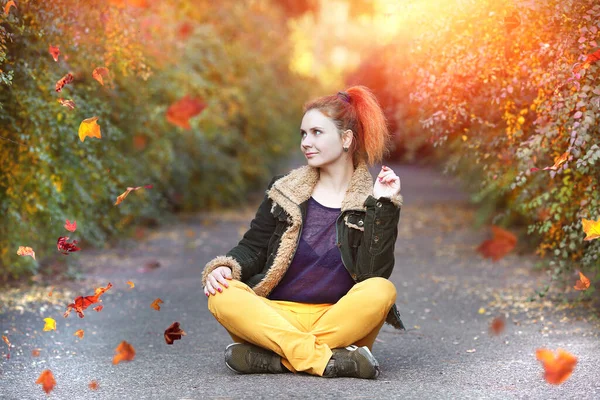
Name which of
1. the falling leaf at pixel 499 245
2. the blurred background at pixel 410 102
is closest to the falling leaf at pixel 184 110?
the blurred background at pixel 410 102

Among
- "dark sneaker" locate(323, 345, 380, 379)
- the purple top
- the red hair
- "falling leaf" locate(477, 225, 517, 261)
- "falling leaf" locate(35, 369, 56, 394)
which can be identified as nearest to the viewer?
"falling leaf" locate(35, 369, 56, 394)

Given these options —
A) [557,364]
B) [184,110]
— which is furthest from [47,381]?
[184,110]

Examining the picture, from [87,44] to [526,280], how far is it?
4025 millimetres

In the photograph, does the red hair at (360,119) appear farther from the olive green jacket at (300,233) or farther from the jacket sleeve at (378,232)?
the jacket sleeve at (378,232)

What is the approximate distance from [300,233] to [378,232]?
0.39 m

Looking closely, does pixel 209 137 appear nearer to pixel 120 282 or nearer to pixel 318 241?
pixel 120 282

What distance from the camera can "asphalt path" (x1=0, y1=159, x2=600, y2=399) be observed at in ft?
Result: 12.4

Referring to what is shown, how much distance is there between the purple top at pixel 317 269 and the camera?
4.14 metres

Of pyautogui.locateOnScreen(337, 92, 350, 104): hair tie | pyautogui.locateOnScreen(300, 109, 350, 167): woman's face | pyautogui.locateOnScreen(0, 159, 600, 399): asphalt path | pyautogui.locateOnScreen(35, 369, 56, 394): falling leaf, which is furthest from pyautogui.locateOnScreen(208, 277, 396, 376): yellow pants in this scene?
pyautogui.locateOnScreen(337, 92, 350, 104): hair tie

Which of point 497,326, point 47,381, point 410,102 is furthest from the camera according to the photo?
point 410,102

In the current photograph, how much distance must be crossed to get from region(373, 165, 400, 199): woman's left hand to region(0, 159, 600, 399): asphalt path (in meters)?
0.85

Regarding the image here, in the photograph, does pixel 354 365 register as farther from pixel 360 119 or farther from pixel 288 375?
pixel 360 119

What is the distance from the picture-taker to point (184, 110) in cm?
923

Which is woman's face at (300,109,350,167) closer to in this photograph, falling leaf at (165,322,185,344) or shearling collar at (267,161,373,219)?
shearling collar at (267,161,373,219)
